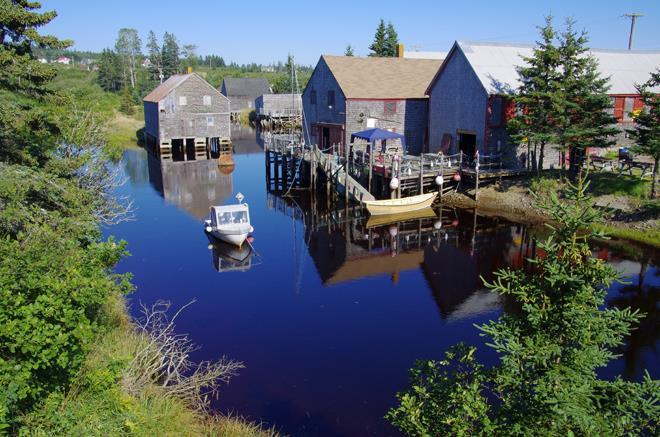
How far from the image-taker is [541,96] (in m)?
30.1

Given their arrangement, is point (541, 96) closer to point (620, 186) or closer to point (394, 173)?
point (620, 186)

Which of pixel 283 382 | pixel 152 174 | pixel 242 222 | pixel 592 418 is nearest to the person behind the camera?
pixel 592 418

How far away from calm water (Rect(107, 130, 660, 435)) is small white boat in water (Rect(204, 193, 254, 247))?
2.32ft

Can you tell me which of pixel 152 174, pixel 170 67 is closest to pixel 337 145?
pixel 152 174

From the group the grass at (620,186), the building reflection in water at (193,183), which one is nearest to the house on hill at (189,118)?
the building reflection in water at (193,183)

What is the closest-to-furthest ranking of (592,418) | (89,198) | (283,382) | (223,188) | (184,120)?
(592,418)
(283,382)
(89,198)
(223,188)
(184,120)

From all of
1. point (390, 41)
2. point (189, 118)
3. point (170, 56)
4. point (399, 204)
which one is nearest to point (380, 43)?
point (390, 41)

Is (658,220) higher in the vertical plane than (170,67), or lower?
lower

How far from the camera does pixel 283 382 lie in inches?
593

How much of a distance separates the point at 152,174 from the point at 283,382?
118 ft

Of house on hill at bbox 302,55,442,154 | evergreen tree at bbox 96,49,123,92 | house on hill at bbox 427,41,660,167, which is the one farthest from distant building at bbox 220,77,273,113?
house on hill at bbox 427,41,660,167

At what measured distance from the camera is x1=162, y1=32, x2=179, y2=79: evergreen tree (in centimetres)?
→ 11869

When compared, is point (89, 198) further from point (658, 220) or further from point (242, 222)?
point (658, 220)

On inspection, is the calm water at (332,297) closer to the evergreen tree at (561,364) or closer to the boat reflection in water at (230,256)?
the boat reflection in water at (230,256)
